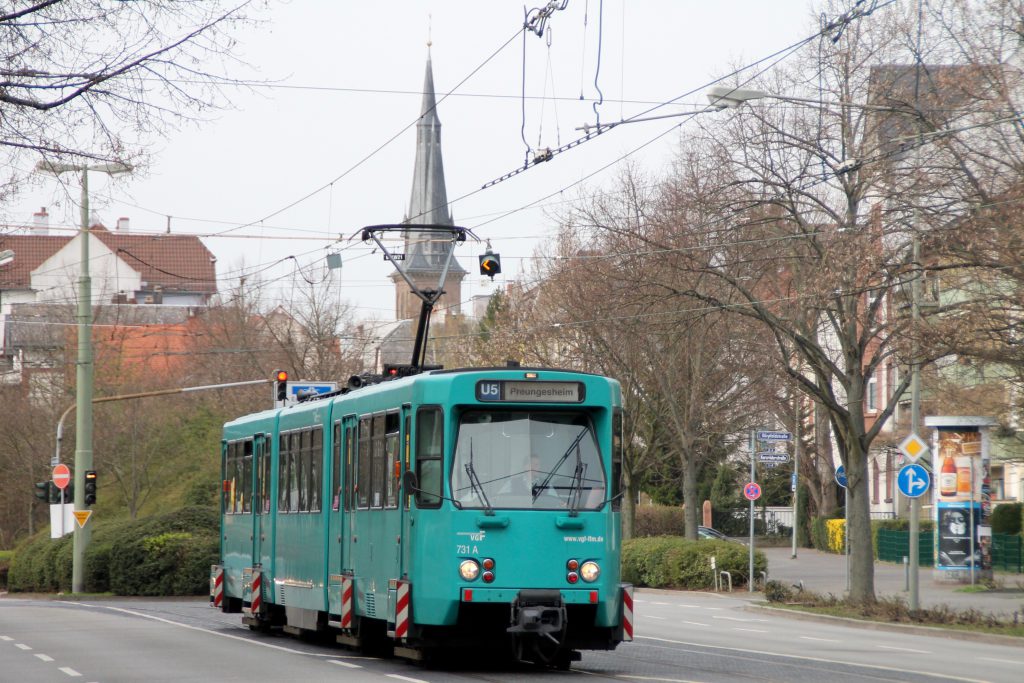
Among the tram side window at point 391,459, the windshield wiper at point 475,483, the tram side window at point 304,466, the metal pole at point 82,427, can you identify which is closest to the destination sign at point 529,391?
the windshield wiper at point 475,483

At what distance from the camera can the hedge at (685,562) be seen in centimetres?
3859

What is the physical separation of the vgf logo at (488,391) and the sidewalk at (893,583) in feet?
47.7

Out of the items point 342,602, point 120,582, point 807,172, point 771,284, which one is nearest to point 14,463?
point 120,582

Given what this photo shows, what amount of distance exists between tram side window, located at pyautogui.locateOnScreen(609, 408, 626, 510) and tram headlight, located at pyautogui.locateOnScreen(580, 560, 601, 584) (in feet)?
2.02

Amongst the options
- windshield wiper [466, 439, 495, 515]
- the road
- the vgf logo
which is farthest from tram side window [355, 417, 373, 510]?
the vgf logo

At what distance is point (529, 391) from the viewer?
15469 mm

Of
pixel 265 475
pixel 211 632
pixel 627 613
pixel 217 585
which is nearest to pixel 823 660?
pixel 627 613

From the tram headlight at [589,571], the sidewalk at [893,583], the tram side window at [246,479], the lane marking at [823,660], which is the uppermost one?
the tram side window at [246,479]

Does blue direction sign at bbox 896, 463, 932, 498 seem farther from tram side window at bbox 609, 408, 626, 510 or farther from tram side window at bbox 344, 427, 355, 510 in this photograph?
tram side window at bbox 609, 408, 626, 510

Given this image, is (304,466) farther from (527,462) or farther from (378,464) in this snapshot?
(527,462)

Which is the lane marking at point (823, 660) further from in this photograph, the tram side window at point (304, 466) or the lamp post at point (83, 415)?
the lamp post at point (83, 415)

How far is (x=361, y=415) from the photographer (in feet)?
57.2

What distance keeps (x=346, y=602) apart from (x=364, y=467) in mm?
1650

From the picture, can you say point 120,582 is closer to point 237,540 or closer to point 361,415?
point 237,540
